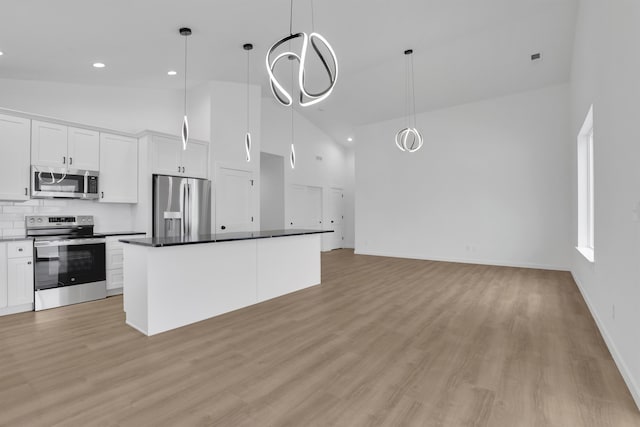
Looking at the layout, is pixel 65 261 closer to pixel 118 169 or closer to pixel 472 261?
pixel 118 169

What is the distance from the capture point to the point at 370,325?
136 inches

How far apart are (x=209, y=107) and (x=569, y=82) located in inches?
282

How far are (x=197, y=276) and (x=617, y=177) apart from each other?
13.1ft

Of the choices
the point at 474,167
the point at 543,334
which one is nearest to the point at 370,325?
the point at 543,334

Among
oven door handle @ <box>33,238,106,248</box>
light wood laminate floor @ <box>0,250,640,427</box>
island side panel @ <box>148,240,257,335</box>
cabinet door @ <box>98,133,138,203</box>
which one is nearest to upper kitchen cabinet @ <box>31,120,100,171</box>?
cabinet door @ <box>98,133,138,203</box>

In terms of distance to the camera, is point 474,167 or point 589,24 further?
point 474,167

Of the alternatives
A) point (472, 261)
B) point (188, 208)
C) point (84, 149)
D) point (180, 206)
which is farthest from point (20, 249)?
point (472, 261)

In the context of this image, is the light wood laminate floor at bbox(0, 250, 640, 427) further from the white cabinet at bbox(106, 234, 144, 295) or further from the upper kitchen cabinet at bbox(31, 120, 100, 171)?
the upper kitchen cabinet at bbox(31, 120, 100, 171)

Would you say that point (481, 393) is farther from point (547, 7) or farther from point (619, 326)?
point (547, 7)

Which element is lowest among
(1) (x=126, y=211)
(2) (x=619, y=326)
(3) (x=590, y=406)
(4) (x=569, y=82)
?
(3) (x=590, y=406)

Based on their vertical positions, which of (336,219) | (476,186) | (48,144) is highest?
(48,144)

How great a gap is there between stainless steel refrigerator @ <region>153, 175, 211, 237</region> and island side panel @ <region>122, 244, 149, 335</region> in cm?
166

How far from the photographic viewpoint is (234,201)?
21.4 ft

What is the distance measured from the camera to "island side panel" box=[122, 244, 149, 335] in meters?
3.26
